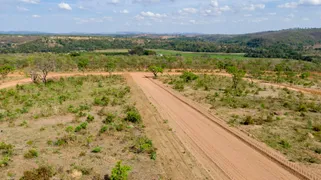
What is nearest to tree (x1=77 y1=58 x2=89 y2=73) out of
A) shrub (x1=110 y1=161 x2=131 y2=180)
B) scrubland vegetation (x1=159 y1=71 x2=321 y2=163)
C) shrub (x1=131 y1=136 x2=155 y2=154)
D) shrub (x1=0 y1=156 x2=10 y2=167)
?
scrubland vegetation (x1=159 y1=71 x2=321 y2=163)

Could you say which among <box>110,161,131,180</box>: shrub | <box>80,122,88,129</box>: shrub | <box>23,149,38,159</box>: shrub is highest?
<box>110,161,131,180</box>: shrub

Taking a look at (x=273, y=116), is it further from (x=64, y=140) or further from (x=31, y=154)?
(x=31, y=154)

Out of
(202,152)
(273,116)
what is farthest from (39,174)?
(273,116)

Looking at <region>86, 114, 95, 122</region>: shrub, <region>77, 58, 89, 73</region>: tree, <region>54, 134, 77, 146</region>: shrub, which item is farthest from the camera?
<region>77, 58, 89, 73</region>: tree

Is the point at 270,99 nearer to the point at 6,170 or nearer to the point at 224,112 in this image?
the point at 224,112

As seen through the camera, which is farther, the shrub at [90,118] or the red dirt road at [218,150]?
the shrub at [90,118]

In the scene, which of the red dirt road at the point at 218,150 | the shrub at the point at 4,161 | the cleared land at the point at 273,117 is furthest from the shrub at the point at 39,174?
the cleared land at the point at 273,117

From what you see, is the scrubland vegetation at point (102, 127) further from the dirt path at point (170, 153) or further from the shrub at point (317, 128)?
the dirt path at point (170, 153)

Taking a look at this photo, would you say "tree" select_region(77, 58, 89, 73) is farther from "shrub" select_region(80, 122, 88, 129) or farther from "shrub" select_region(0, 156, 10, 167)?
"shrub" select_region(0, 156, 10, 167)
